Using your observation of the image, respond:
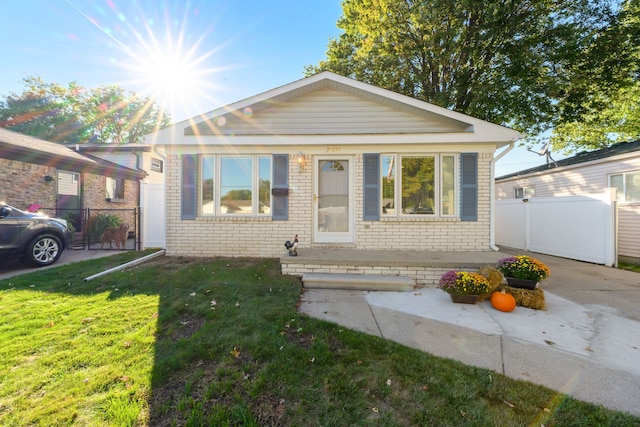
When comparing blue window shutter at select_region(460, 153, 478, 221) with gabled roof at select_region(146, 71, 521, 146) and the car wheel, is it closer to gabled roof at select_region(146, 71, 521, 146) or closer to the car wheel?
gabled roof at select_region(146, 71, 521, 146)

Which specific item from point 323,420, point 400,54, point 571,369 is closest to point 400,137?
point 571,369

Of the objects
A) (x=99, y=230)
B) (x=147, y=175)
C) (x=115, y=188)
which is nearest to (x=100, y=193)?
(x=115, y=188)

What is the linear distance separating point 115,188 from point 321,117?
1118 cm

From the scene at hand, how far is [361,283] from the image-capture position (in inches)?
181

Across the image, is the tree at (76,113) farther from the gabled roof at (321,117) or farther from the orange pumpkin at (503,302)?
the orange pumpkin at (503,302)

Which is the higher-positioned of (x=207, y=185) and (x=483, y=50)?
(x=483, y=50)

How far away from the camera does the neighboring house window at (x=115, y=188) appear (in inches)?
457

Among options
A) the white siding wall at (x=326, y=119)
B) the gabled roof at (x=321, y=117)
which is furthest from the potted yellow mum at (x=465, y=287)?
the white siding wall at (x=326, y=119)

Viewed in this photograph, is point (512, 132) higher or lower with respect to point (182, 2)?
lower

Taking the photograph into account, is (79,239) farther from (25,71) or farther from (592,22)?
(25,71)

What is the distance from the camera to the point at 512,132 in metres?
5.54

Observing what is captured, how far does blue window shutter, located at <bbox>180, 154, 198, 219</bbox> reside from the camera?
20.1ft

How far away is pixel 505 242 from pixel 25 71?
35895mm

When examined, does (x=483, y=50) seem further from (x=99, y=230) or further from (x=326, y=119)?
(x=99, y=230)
